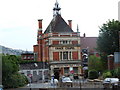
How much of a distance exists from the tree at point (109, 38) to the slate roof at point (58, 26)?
8244 mm

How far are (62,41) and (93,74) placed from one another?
1554 cm

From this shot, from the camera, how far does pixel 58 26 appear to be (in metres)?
56.9

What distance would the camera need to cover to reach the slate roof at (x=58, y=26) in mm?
55994

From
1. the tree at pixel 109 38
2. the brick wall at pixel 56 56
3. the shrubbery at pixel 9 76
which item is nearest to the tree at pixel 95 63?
the tree at pixel 109 38

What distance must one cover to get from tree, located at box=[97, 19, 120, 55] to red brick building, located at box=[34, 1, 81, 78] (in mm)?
7235

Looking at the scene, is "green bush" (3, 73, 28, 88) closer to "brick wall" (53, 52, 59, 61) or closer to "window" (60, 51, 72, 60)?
"brick wall" (53, 52, 59, 61)

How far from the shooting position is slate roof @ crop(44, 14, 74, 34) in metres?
56.0

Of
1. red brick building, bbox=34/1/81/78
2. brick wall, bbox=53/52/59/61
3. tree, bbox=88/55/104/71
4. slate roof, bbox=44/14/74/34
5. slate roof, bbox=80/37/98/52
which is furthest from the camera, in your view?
slate roof, bbox=80/37/98/52

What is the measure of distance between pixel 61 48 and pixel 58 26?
419 centimetres

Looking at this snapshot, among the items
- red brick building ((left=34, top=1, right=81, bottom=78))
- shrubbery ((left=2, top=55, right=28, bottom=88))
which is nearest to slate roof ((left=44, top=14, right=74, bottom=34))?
red brick building ((left=34, top=1, right=81, bottom=78))

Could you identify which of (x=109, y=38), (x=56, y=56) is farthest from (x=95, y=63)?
(x=56, y=56)

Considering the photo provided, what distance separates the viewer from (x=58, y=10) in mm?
59406

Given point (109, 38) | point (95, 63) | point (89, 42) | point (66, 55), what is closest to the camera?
point (109, 38)

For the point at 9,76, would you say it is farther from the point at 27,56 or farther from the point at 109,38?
the point at 27,56
